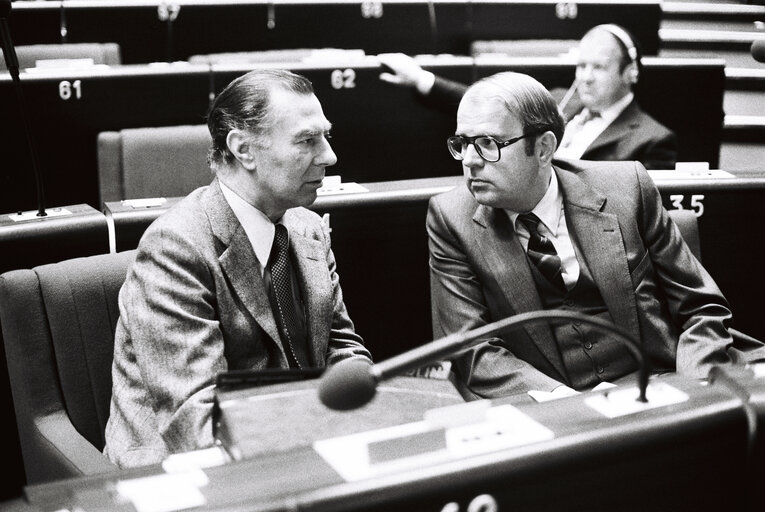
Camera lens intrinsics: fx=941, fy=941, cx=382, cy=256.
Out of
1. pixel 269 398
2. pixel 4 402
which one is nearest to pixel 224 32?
pixel 4 402

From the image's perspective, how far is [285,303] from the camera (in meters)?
1.92

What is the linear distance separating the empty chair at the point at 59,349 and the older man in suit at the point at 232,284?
→ 0.34ft

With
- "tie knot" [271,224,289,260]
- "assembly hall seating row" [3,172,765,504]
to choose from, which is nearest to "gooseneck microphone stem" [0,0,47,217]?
"assembly hall seating row" [3,172,765,504]

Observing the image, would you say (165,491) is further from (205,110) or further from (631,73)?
(631,73)

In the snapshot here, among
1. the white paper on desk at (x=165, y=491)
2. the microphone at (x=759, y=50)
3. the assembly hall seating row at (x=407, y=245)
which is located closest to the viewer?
the white paper on desk at (x=165, y=491)

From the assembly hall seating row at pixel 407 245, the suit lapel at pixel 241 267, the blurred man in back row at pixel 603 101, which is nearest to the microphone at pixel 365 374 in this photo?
the suit lapel at pixel 241 267

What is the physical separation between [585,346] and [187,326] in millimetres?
954

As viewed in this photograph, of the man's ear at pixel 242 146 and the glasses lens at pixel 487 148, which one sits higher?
the man's ear at pixel 242 146

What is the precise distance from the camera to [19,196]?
3424 mm

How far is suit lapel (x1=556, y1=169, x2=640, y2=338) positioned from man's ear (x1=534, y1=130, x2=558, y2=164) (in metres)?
0.11

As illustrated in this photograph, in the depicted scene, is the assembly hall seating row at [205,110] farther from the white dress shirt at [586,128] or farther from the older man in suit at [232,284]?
the older man in suit at [232,284]

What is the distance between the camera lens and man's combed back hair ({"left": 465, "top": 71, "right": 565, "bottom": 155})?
218 centimetres

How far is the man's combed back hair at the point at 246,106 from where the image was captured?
1.95 m

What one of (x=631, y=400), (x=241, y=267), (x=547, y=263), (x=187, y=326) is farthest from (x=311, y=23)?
(x=631, y=400)
